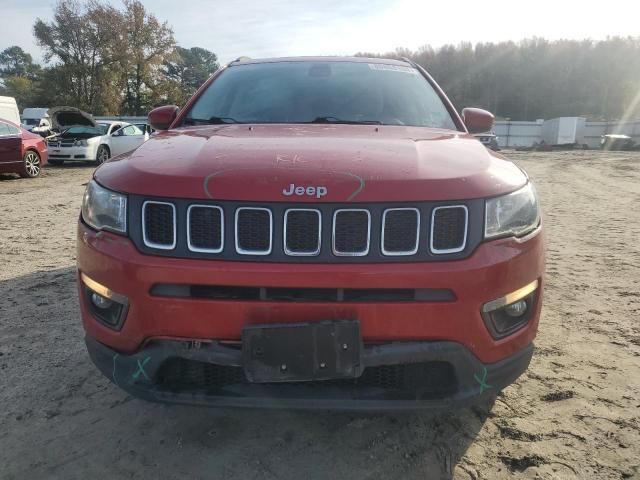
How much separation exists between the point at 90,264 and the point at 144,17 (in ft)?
156

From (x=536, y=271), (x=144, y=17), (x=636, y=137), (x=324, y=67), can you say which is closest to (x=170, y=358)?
(x=536, y=271)

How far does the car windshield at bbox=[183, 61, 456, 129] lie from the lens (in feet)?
9.45

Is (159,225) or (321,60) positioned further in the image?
(321,60)

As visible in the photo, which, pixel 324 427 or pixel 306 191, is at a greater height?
pixel 306 191

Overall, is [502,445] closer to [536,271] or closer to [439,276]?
[536,271]

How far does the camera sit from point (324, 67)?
335cm

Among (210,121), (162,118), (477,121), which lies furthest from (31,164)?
(477,121)

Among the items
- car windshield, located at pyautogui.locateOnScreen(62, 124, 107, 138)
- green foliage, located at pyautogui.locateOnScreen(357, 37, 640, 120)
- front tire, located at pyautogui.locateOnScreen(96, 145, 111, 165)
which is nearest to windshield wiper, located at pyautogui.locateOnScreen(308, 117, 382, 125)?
front tire, located at pyautogui.locateOnScreen(96, 145, 111, 165)

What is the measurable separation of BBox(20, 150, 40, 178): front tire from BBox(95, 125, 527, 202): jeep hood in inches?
454

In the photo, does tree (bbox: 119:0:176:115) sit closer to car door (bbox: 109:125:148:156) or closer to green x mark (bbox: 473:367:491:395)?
car door (bbox: 109:125:148:156)

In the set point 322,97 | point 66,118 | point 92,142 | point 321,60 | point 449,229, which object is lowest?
point 92,142

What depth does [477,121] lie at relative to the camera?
3.24 meters

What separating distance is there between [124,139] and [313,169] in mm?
16289

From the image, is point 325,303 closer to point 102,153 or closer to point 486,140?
point 486,140
